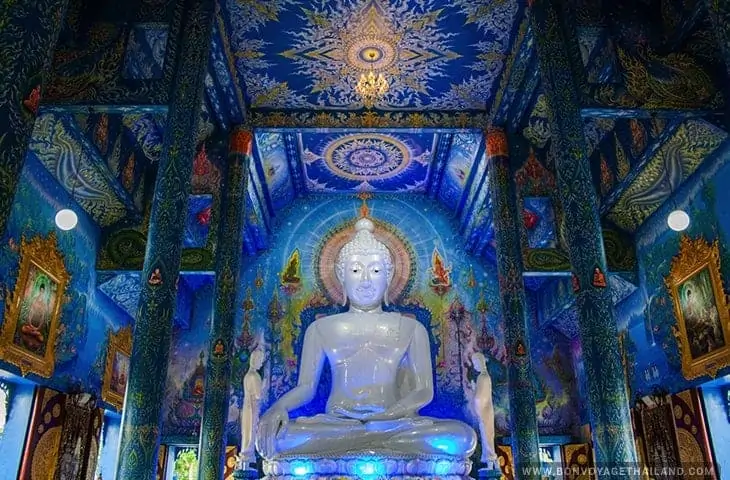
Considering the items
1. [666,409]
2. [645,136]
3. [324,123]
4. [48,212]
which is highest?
[324,123]

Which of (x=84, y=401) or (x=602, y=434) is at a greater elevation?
(x=84, y=401)

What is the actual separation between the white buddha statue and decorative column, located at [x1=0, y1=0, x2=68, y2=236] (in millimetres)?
3896

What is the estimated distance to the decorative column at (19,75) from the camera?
3.04 meters

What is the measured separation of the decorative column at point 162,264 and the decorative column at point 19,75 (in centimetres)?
222

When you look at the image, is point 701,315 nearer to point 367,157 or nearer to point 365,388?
point 365,388

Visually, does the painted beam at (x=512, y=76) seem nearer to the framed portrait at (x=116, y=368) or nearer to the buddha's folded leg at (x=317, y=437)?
the buddha's folded leg at (x=317, y=437)

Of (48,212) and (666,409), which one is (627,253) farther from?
(48,212)

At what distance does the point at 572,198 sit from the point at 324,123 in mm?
4707

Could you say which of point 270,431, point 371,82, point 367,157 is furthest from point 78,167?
point 367,157

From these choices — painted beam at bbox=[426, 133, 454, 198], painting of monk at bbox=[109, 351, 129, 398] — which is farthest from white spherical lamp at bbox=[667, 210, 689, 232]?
painting of monk at bbox=[109, 351, 129, 398]

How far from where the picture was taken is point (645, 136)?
8047mm

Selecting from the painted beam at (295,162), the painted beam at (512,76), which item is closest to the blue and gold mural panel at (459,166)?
the painted beam at (512,76)

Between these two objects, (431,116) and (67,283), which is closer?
(67,283)

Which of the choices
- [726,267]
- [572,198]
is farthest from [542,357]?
[572,198]
